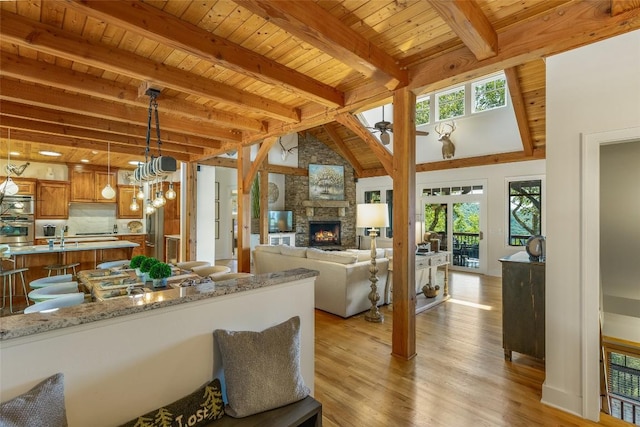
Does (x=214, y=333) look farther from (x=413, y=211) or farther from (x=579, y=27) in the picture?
(x=579, y=27)

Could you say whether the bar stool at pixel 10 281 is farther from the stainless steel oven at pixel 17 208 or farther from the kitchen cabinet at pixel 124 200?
the kitchen cabinet at pixel 124 200

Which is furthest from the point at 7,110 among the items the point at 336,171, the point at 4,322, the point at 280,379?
the point at 336,171

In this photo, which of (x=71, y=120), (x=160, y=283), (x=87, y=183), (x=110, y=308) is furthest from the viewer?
(x=87, y=183)

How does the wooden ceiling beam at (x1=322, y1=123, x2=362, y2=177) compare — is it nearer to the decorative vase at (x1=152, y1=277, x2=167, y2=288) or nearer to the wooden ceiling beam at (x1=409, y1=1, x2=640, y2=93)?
the wooden ceiling beam at (x1=409, y1=1, x2=640, y2=93)

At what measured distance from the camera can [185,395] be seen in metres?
1.48

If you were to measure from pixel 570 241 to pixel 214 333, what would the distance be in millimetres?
2432

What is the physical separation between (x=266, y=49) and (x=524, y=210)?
643 centimetres

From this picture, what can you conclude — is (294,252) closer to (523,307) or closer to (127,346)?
(523,307)

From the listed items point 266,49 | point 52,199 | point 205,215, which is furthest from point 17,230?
point 266,49

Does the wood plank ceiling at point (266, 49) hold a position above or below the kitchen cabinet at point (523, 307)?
above

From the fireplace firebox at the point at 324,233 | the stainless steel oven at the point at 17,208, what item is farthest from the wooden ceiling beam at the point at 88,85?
the fireplace firebox at the point at 324,233

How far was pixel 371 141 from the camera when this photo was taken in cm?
331

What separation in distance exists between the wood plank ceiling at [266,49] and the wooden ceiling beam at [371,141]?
3 centimetres

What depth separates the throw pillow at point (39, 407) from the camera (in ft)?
3.14
